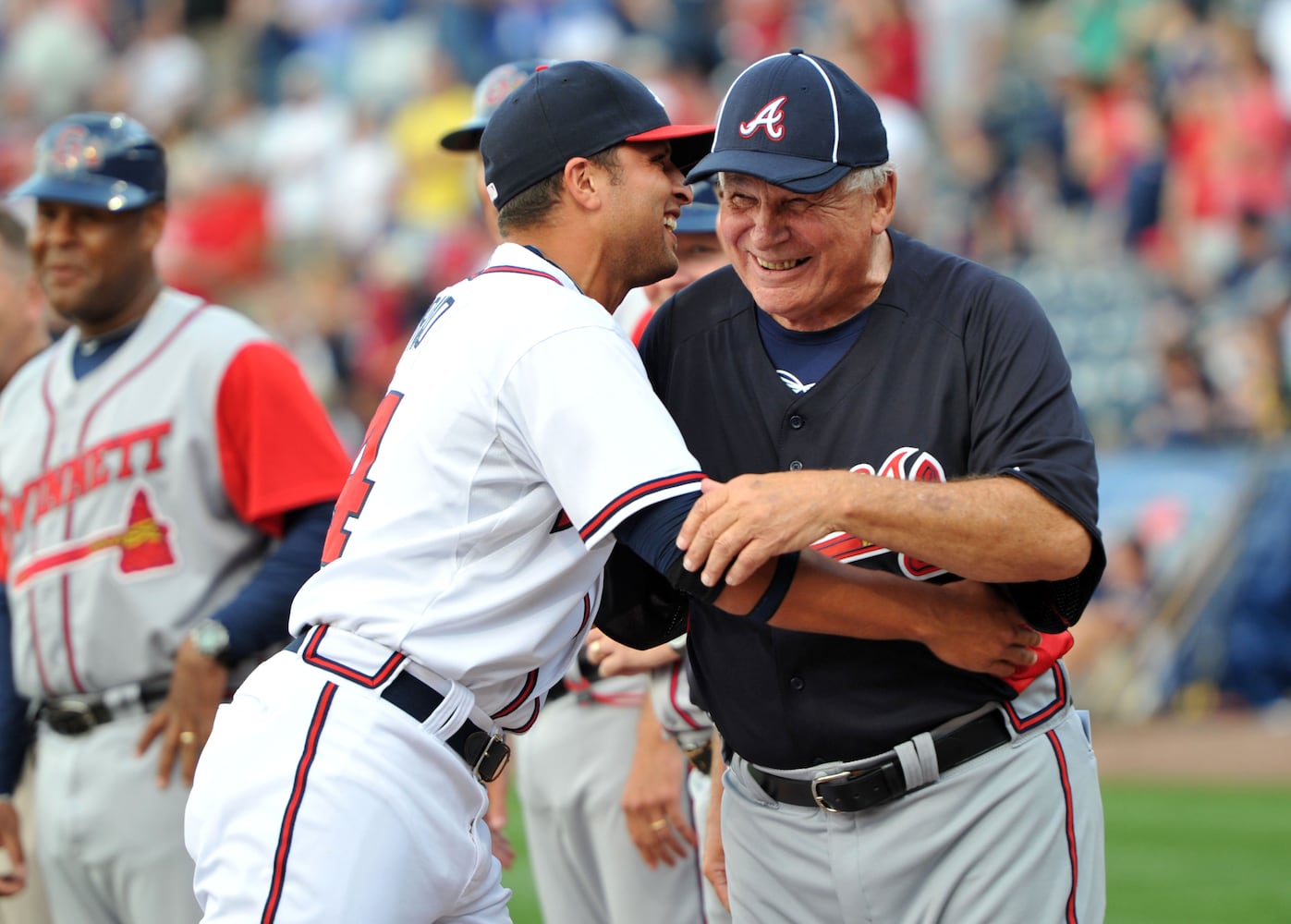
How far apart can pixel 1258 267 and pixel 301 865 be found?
8.11 meters

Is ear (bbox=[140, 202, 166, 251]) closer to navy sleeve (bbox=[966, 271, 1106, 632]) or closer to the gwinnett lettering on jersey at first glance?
the gwinnett lettering on jersey

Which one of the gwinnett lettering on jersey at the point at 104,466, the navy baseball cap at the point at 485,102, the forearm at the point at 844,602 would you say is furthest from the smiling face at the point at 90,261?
the forearm at the point at 844,602

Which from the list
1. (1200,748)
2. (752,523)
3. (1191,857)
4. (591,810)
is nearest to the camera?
(752,523)

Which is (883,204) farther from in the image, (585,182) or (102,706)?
(102,706)

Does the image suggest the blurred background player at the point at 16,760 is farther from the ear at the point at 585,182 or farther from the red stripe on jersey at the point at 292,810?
the ear at the point at 585,182

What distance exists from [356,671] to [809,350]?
968 millimetres

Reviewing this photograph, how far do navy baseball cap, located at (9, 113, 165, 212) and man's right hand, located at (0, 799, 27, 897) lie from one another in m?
1.48

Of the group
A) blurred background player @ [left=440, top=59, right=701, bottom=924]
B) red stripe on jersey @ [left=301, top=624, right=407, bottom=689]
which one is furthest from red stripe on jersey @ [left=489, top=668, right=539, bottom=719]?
blurred background player @ [left=440, top=59, right=701, bottom=924]

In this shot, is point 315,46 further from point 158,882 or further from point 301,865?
point 301,865

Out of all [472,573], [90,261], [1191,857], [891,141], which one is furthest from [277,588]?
[1191,857]

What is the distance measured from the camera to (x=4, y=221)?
4398mm

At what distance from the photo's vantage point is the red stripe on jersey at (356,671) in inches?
99.8

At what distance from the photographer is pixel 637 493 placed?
237cm

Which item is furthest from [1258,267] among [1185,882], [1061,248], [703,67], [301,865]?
[301,865]
